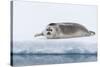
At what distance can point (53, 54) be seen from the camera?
1.74 metres

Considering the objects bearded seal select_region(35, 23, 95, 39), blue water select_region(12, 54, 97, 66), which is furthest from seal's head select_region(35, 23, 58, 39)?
blue water select_region(12, 54, 97, 66)

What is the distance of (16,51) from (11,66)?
0.45 feet

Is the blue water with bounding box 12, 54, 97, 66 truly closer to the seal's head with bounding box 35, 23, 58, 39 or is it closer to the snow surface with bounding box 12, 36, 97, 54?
the snow surface with bounding box 12, 36, 97, 54

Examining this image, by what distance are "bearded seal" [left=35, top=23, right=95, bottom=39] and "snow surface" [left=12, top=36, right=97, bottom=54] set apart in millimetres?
38

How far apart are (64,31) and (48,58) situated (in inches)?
11.6

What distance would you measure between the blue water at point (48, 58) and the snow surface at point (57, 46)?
0.04 m

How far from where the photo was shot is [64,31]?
70.1 inches

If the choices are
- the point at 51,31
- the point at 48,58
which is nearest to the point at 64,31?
the point at 51,31

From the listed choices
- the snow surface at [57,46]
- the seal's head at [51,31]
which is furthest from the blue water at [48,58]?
the seal's head at [51,31]

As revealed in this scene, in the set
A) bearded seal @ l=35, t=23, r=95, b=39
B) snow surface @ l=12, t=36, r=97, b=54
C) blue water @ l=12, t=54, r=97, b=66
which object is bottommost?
blue water @ l=12, t=54, r=97, b=66

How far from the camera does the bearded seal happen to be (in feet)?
5.69

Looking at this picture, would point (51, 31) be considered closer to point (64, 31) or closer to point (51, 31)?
point (51, 31)
